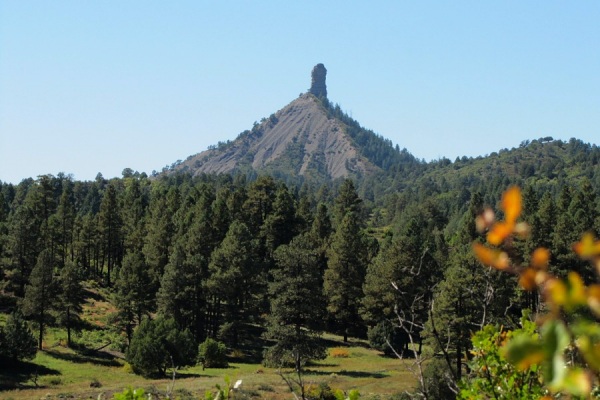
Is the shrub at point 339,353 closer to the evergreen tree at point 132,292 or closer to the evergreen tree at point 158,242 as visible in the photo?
the evergreen tree at point 132,292

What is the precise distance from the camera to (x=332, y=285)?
5138cm

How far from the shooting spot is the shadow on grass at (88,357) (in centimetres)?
4112

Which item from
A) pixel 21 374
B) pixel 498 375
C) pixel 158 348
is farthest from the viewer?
pixel 158 348

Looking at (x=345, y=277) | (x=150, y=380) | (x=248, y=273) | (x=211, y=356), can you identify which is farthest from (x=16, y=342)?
(x=345, y=277)

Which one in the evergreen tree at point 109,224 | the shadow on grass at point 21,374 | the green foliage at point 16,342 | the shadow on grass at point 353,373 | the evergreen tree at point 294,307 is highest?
the evergreen tree at point 109,224

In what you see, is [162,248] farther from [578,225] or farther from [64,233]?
[578,225]

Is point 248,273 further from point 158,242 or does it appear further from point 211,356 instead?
point 158,242

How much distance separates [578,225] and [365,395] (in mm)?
29333

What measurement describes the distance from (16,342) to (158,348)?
8850mm

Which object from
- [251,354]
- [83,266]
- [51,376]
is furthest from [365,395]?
[83,266]

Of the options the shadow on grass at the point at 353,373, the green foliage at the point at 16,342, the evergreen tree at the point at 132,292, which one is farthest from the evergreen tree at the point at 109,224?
the shadow on grass at the point at 353,373

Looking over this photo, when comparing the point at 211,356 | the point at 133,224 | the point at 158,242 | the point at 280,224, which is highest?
the point at 133,224

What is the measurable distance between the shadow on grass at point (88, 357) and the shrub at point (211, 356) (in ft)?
18.8

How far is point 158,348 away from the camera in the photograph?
37.0 m
